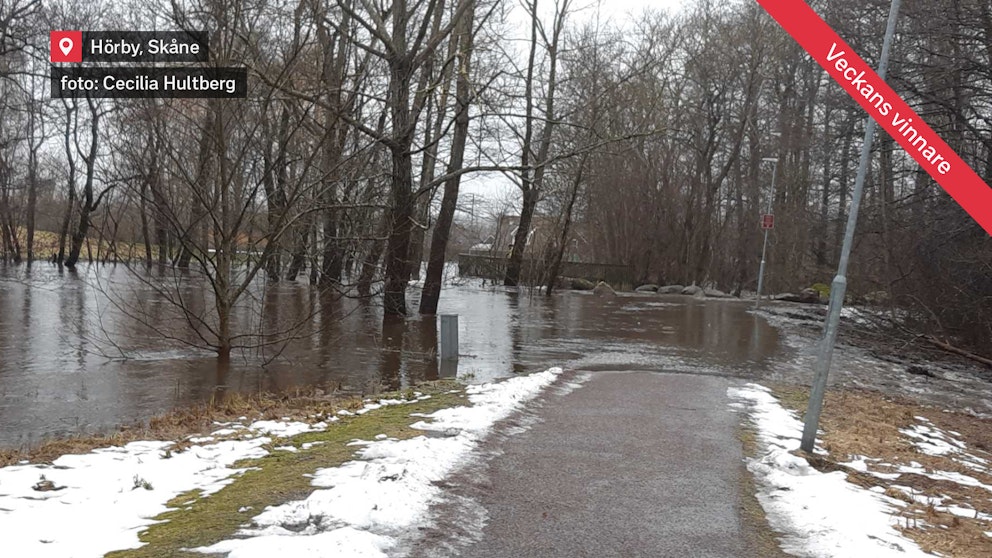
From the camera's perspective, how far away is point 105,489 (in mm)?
5211

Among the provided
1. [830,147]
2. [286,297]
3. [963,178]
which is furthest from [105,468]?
[830,147]

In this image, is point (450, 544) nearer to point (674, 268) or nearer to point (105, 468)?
point (105, 468)

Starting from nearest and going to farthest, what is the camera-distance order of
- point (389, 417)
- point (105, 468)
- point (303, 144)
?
point (105, 468) < point (389, 417) < point (303, 144)

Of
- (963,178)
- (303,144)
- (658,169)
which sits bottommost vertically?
(963,178)

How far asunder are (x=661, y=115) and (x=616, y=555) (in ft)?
133

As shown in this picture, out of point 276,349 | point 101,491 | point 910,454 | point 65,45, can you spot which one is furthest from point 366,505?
point 65,45

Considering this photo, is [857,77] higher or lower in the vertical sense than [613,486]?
higher

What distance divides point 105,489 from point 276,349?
31.9ft

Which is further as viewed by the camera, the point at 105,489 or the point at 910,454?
the point at 910,454

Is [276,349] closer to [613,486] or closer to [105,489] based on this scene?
[105,489]

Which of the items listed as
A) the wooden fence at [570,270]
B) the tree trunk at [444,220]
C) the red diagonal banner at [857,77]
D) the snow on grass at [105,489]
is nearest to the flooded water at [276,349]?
the tree trunk at [444,220]

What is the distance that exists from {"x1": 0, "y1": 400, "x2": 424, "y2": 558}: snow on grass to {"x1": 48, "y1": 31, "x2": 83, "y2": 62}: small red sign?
12.8 meters

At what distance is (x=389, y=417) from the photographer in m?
8.23

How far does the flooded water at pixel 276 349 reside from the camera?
1039 cm
